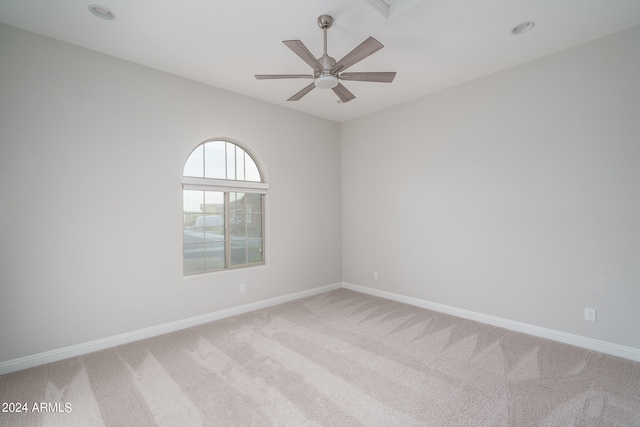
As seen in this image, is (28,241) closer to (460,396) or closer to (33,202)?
(33,202)

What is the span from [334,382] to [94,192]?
290 centimetres

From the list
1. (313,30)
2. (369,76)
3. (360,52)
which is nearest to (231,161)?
(313,30)

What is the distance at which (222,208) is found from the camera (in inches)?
158

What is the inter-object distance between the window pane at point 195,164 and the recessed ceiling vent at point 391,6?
8.48 feet

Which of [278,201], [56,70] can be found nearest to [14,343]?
[56,70]

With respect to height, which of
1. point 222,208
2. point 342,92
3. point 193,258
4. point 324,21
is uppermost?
point 324,21

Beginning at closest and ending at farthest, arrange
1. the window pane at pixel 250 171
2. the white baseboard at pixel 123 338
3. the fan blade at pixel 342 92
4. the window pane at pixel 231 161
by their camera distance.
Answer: the white baseboard at pixel 123 338 < the fan blade at pixel 342 92 < the window pane at pixel 231 161 < the window pane at pixel 250 171

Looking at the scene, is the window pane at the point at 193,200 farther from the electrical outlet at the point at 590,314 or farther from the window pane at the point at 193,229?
the electrical outlet at the point at 590,314

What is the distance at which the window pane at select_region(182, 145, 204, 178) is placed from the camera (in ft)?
12.3

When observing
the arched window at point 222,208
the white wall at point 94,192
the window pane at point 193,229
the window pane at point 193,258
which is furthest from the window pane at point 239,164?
the window pane at point 193,258

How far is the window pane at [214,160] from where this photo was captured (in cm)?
392

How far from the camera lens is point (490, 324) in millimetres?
3592

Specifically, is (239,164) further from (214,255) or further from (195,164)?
(214,255)

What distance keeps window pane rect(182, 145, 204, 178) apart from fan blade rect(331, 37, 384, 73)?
220 centimetres
